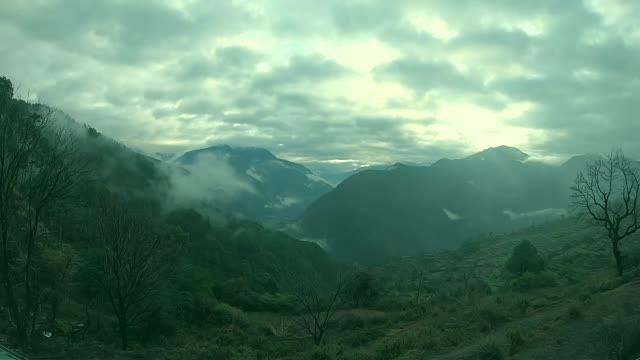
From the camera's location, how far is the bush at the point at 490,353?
15.3m

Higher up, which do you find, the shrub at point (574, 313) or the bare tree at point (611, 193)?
the bare tree at point (611, 193)

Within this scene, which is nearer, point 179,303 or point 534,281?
point 179,303

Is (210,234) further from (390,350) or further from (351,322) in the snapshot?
(390,350)

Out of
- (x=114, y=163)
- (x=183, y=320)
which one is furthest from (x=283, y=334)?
(x=114, y=163)

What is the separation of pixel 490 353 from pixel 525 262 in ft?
112

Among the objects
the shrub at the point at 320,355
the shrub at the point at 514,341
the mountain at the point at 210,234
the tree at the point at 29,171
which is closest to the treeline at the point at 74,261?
the tree at the point at 29,171

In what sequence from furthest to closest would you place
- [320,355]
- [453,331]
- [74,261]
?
[74,261] < [453,331] < [320,355]

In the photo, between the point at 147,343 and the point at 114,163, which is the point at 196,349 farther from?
the point at 114,163

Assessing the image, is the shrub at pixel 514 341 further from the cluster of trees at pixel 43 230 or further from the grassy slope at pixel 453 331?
the cluster of trees at pixel 43 230

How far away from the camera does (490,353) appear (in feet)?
50.8

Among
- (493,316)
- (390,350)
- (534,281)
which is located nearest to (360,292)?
(534,281)

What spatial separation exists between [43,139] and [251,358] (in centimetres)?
1299

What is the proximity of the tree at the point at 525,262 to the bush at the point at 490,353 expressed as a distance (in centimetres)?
3312

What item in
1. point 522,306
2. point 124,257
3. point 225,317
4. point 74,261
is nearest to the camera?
point 124,257
